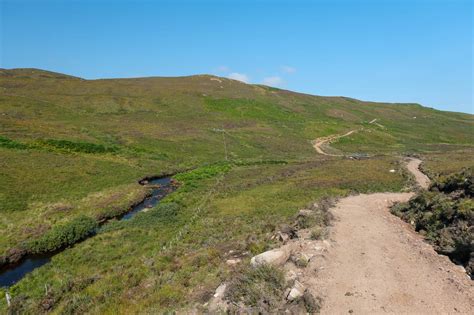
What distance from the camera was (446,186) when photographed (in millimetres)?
29484

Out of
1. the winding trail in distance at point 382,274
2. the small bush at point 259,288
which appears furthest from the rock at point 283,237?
the small bush at point 259,288

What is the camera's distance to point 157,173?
181 feet

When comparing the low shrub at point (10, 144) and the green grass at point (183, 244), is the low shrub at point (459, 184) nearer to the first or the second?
the green grass at point (183, 244)

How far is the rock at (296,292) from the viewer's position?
47.2 feet

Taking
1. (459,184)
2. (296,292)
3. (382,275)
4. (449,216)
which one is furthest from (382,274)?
(459,184)

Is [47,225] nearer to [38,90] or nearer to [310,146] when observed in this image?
[310,146]

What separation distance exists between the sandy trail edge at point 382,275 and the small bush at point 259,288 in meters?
1.48

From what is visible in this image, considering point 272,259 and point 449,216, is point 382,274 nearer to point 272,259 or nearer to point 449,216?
point 272,259

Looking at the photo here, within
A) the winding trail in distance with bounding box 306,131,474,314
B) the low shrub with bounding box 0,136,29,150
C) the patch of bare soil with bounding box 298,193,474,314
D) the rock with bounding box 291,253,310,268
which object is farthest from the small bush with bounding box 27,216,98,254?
the low shrub with bounding box 0,136,29,150

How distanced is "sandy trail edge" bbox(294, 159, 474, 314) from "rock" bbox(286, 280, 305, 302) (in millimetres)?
678

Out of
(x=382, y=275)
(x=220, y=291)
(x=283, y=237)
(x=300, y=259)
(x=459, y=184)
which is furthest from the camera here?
(x=459, y=184)

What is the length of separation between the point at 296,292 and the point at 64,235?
22.9 metres

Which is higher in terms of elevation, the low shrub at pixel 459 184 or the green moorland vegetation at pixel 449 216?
Result: the low shrub at pixel 459 184

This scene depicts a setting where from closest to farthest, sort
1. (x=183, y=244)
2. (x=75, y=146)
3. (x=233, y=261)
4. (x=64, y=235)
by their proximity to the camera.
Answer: (x=233, y=261) < (x=183, y=244) < (x=64, y=235) < (x=75, y=146)
